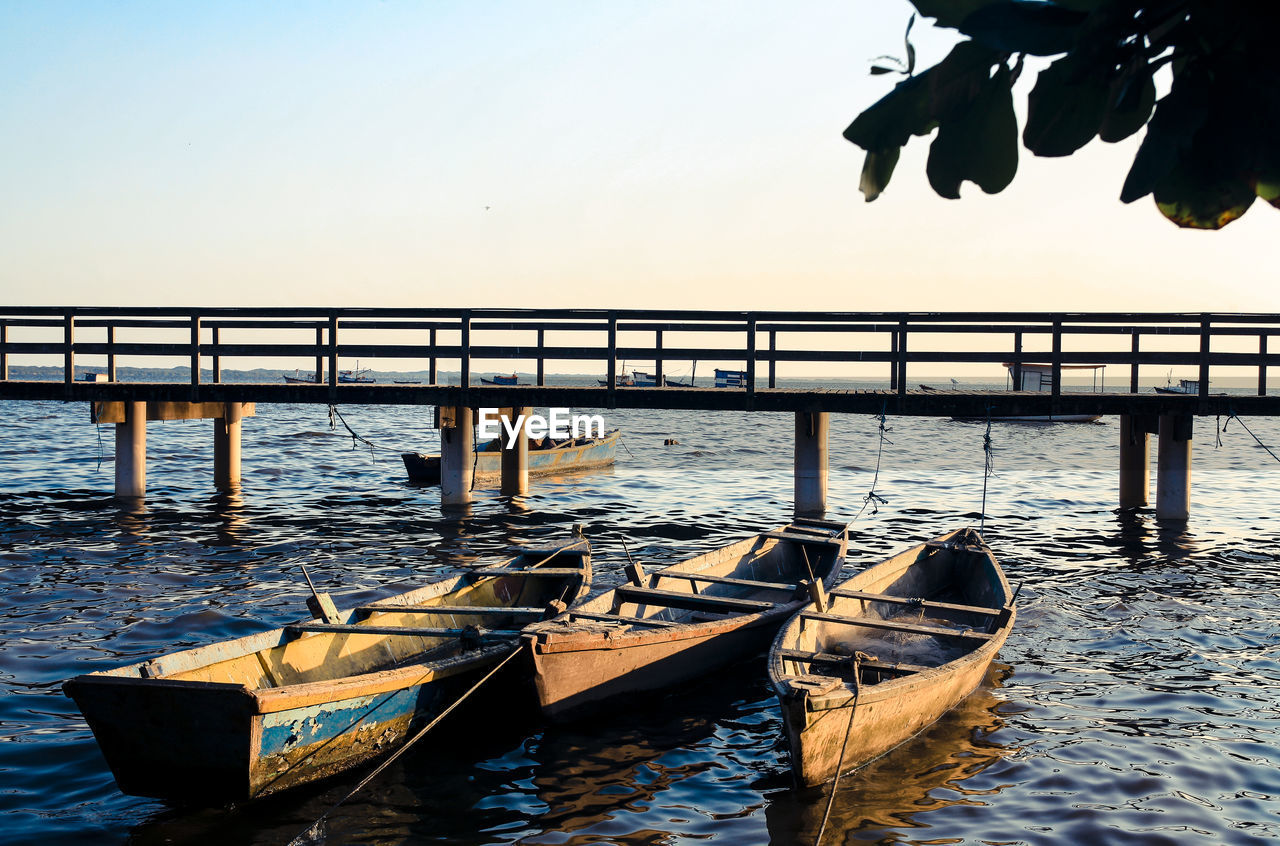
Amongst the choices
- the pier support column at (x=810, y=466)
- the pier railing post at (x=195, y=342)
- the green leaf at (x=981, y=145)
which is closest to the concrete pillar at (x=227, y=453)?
the pier railing post at (x=195, y=342)

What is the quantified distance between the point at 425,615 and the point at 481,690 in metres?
1.68

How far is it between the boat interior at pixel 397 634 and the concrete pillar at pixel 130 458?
10625 mm

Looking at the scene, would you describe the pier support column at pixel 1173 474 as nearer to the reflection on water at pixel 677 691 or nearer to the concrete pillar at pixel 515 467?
the reflection on water at pixel 677 691

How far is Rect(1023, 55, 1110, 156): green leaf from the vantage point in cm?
159

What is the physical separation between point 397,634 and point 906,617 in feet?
17.1

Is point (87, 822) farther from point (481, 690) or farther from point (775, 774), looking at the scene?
point (775, 774)

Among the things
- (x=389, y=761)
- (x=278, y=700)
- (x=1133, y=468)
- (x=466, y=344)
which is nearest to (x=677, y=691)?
(x=389, y=761)

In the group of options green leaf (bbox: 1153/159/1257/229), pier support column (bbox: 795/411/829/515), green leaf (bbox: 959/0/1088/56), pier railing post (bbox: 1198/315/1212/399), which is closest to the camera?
green leaf (bbox: 959/0/1088/56)

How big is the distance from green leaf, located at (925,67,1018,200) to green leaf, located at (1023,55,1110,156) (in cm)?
4

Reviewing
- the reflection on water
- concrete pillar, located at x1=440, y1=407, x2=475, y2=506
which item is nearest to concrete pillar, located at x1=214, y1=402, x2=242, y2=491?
the reflection on water

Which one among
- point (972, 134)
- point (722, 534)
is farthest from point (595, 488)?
point (972, 134)

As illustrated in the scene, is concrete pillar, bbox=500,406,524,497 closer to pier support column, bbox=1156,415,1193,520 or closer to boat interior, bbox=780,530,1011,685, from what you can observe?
boat interior, bbox=780,530,1011,685

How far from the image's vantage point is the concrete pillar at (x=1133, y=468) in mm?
17266

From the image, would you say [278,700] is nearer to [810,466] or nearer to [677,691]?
[677,691]
